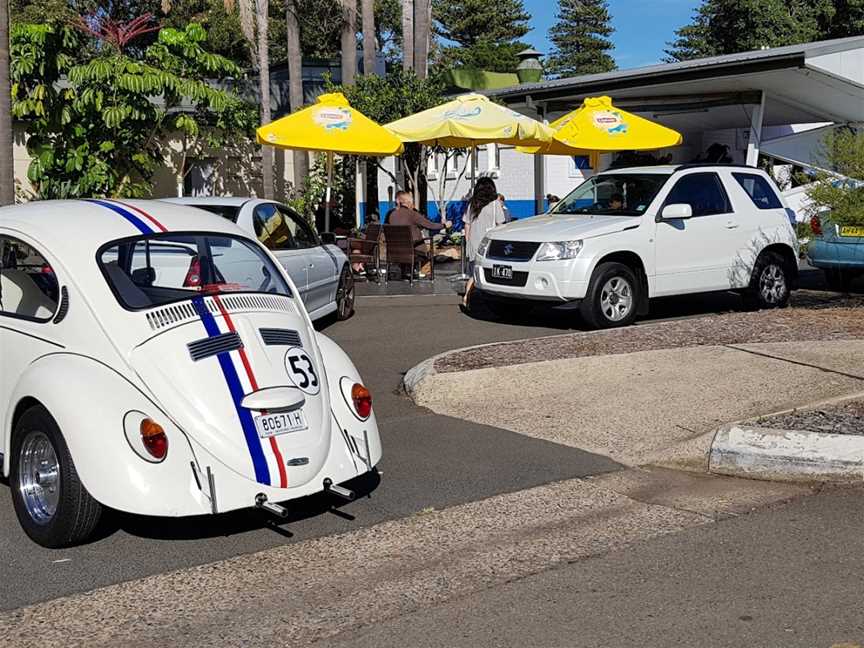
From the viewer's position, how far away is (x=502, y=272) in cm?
1251

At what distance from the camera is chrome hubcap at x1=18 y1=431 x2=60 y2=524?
215 inches

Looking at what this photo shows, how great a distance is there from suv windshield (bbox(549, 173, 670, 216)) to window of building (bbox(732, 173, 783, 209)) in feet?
4.03

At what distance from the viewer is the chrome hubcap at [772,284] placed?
44.4 ft

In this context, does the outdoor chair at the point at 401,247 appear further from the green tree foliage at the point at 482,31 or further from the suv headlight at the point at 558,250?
the green tree foliage at the point at 482,31

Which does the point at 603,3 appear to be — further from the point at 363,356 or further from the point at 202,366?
the point at 202,366

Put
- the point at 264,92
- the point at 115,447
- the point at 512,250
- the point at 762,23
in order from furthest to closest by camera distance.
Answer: the point at 762,23 → the point at 264,92 → the point at 512,250 → the point at 115,447

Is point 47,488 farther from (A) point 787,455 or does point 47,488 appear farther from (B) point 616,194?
(B) point 616,194

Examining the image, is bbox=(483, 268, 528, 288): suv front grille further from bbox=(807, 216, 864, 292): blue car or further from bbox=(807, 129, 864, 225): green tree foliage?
bbox=(807, 216, 864, 292): blue car

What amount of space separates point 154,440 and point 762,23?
53.3m

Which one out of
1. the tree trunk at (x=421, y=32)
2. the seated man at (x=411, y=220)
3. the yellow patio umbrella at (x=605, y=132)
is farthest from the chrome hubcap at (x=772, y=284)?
the tree trunk at (x=421, y=32)

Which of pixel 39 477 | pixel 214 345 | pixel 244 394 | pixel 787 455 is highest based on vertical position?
pixel 214 345

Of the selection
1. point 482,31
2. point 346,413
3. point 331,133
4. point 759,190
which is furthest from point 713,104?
point 482,31

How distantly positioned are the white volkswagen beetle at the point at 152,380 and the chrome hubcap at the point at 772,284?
852 centimetres

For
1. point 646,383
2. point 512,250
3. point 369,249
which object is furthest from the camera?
point 369,249
